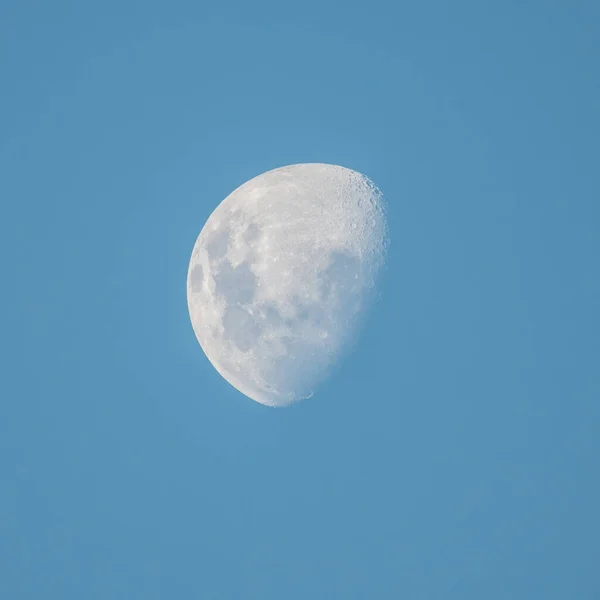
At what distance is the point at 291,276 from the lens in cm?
994

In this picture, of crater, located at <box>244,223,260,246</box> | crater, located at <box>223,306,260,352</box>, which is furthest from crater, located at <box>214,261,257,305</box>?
crater, located at <box>244,223,260,246</box>

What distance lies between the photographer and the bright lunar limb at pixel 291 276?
998cm

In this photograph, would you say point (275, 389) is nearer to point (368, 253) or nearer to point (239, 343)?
point (239, 343)

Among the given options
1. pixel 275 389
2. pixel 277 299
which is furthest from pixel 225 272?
pixel 275 389

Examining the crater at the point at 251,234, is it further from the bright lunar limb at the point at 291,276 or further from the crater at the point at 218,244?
the crater at the point at 218,244

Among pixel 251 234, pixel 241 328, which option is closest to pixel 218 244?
pixel 251 234

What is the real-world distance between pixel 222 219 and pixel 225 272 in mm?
791

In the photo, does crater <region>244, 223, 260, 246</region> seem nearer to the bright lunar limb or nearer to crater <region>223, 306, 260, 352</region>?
the bright lunar limb

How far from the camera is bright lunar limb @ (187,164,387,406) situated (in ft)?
32.7

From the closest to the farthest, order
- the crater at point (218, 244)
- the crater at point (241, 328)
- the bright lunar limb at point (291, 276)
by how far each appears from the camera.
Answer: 1. the bright lunar limb at point (291, 276)
2. the crater at point (241, 328)
3. the crater at point (218, 244)

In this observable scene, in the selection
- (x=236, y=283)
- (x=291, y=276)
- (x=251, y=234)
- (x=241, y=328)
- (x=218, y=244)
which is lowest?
(x=241, y=328)

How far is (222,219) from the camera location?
35.1 ft

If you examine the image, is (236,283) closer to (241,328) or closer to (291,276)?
(241,328)

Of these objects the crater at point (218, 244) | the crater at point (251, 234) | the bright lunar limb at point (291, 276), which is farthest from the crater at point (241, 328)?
the crater at point (251, 234)
